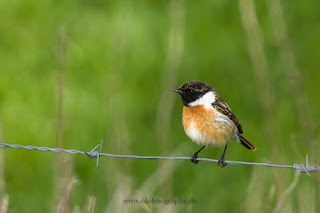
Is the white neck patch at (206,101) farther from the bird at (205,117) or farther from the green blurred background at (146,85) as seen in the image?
the green blurred background at (146,85)

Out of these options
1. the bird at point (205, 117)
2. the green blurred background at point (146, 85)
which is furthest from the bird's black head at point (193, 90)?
the green blurred background at point (146, 85)

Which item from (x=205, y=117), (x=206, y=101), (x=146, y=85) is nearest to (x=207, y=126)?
(x=205, y=117)

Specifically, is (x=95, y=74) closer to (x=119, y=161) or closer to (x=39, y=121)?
(x=39, y=121)

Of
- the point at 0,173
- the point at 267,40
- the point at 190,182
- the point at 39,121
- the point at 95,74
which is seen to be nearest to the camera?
the point at 0,173

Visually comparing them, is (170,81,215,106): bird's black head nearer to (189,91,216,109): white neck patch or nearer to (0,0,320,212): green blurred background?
(189,91,216,109): white neck patch

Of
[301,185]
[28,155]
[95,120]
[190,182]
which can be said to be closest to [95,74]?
[95,120]

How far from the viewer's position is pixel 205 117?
5.03 meters

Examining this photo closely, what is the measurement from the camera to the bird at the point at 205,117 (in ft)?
16.4

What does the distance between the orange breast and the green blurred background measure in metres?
0.31

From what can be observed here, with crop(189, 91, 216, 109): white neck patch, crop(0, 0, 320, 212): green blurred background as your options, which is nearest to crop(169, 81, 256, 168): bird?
crop(189, 91, 216, 109): white neck patch

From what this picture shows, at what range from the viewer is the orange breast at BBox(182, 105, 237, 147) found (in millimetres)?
4984

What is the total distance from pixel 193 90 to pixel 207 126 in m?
0.31

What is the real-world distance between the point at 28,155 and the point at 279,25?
3.84 meters

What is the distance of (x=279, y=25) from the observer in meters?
4.82
